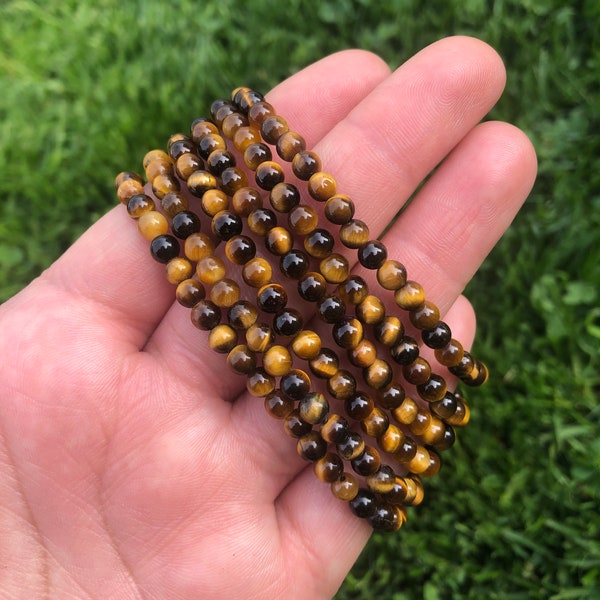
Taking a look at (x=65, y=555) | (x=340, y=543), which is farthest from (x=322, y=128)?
(x=65, y=555)

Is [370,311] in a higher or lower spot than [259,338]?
higher

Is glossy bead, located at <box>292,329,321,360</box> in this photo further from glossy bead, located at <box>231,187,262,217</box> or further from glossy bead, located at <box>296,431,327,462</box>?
glossy bead, located at <box>231,187,262,217</box>

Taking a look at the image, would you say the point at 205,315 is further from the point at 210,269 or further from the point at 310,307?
the point at 310,307

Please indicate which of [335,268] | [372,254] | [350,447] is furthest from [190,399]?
[372,254]

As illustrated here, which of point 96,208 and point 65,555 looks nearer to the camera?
point 65,555

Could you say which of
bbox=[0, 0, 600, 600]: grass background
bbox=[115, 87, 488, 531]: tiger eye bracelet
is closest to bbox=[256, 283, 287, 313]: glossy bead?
bbox=[115, 87, 488, 531]: tiger eye bracelet

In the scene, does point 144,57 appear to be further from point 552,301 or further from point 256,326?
point 552,301
